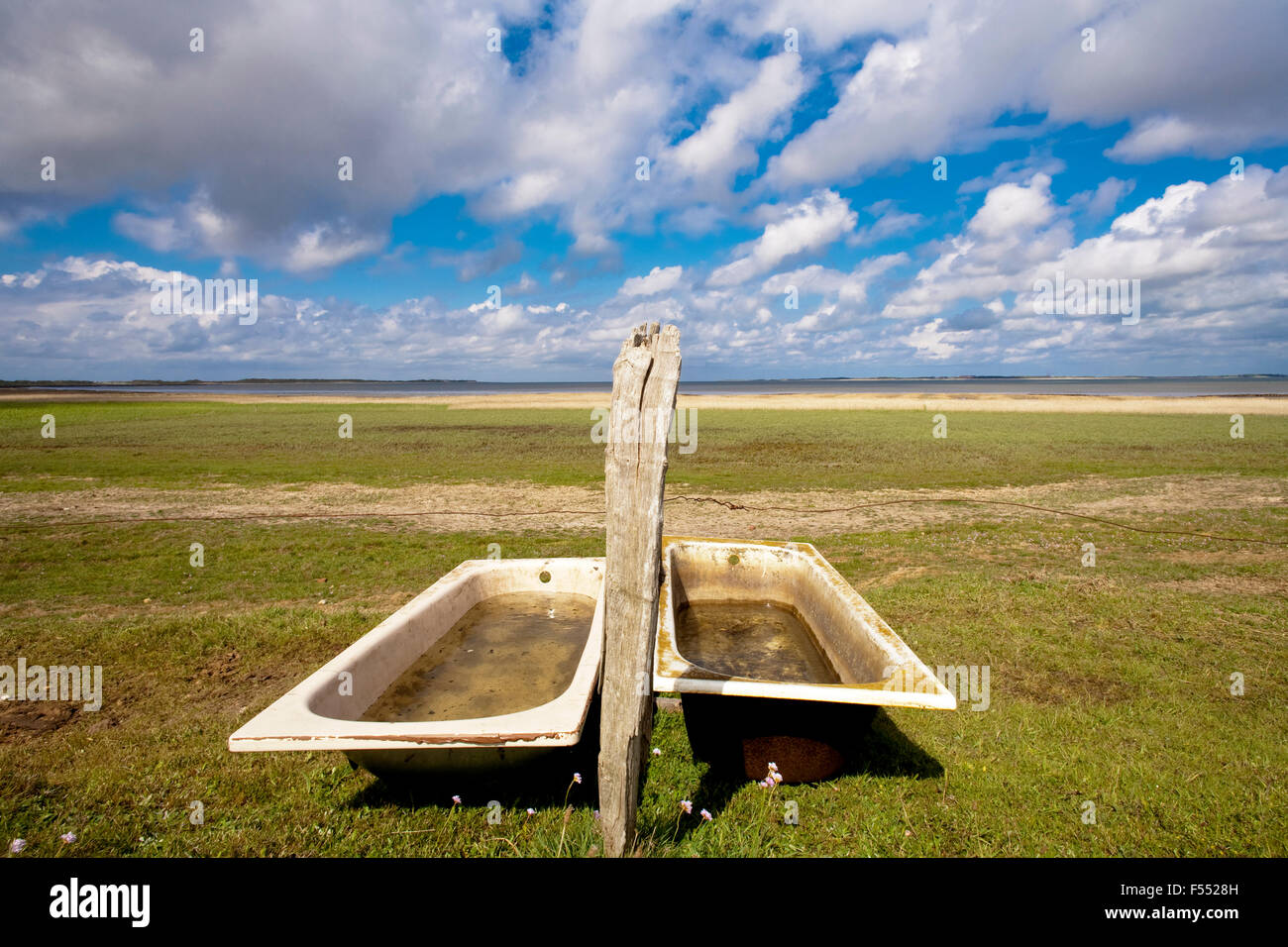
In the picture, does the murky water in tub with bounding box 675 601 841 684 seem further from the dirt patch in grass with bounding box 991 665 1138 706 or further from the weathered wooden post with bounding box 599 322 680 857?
the weathered wooden post with bounding box 599 322 680 857

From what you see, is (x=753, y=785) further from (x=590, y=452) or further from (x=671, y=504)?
(x=590, y=452)

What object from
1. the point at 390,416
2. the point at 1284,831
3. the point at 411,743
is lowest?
the point at 1284,831

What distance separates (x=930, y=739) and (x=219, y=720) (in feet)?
15.1

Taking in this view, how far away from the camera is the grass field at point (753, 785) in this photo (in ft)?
10.00

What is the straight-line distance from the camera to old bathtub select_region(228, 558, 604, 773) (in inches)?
112

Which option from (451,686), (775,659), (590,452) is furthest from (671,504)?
(590,452)

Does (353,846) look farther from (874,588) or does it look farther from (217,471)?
(217,471)

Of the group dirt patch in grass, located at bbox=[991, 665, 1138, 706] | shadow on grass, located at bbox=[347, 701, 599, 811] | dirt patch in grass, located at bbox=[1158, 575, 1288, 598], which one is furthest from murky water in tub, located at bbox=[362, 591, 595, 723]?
dirt patch in grass, located at bbox=[1158, 575, 1288, 598]

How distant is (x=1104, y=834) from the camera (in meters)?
3.06

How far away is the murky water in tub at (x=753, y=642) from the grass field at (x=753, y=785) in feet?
2.56

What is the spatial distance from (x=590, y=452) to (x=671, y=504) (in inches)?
343

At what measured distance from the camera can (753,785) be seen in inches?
134

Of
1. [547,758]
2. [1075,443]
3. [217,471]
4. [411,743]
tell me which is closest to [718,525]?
[547,758]

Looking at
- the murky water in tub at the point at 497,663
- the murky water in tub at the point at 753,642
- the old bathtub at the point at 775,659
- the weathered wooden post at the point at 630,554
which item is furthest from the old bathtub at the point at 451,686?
the murky water in tub at the point at 753,642
